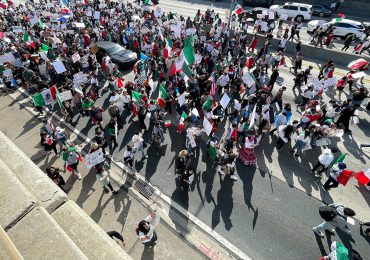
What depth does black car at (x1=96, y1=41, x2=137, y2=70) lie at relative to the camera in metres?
18.4

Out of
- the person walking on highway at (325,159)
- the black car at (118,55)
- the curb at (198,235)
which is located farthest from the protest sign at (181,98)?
the black car at (118,55)

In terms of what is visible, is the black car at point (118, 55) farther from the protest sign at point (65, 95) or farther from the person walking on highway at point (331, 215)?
the person walking on highway at point (331, 215)

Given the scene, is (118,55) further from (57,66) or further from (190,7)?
(190,7)

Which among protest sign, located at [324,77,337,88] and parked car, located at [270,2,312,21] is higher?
parked car, located at [270,2,312,21]

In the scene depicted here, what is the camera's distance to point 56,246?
343cm

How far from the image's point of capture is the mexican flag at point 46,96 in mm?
12539

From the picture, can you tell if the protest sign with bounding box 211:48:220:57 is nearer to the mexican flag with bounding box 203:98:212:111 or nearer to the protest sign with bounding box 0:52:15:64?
the mexican flag with bounding box 203:98:212:111

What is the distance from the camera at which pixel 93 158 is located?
29.9 ft

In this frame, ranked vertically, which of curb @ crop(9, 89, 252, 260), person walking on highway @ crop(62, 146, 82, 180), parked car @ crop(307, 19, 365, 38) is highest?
parked car @ crop(307, 19, 365, 38)

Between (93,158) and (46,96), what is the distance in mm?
5765

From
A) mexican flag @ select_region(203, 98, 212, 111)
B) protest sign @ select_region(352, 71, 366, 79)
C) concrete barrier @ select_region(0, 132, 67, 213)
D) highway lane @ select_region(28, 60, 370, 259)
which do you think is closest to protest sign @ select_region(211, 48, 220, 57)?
mexican flag @ select_region(203, 98, 212, 111)

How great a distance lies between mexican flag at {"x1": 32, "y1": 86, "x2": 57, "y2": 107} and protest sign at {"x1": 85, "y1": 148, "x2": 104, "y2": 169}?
553 centimetres

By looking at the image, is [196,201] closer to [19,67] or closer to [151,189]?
[151,189]

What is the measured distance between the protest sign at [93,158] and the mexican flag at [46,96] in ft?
18.2
